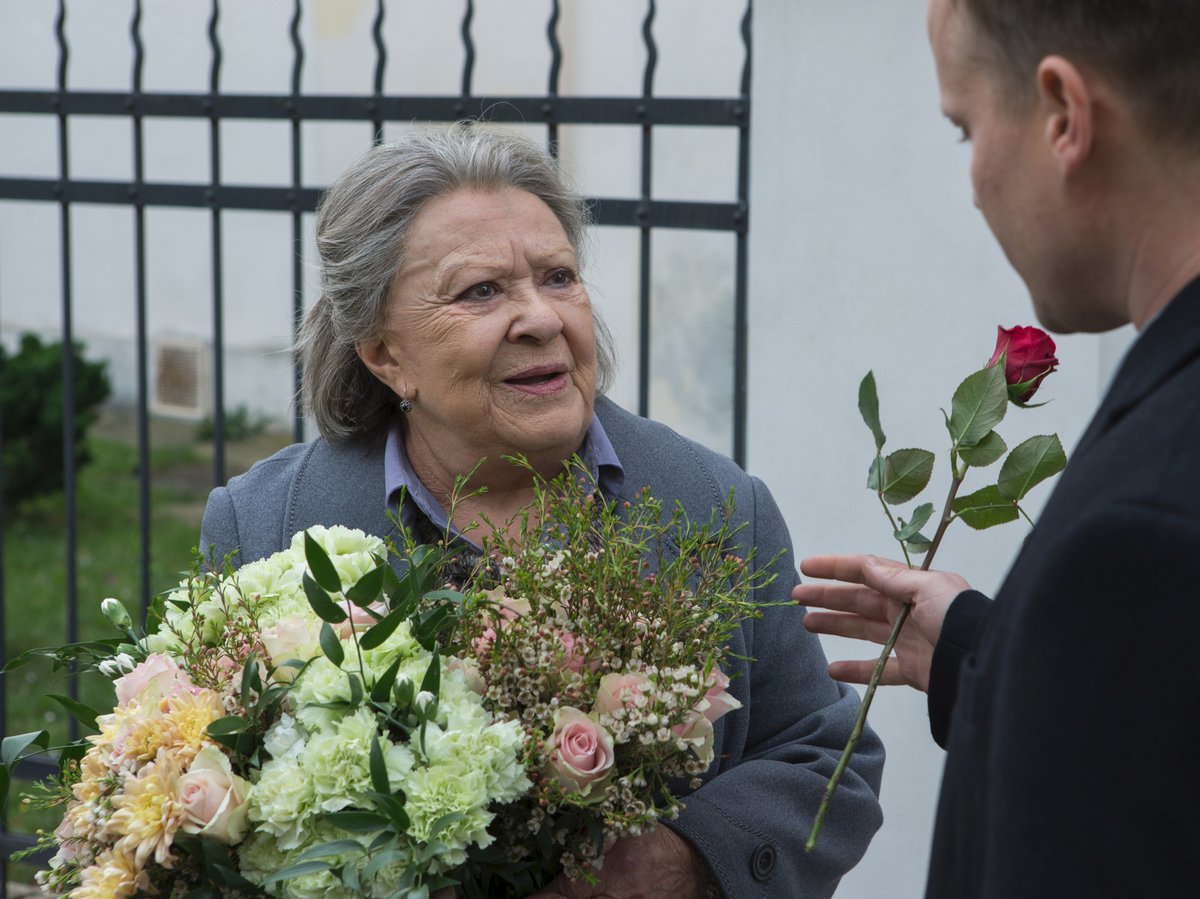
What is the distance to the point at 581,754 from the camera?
157 centimetres

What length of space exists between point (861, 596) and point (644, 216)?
1504mm

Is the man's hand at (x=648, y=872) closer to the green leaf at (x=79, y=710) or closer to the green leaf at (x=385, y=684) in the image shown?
the green leaf at (x=385, y=684)

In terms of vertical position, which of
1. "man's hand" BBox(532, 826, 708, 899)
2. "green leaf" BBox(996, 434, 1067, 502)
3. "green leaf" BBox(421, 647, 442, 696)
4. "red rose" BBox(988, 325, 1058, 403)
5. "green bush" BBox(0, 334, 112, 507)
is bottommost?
"green bush" BBox(0, 334, 112, 507)

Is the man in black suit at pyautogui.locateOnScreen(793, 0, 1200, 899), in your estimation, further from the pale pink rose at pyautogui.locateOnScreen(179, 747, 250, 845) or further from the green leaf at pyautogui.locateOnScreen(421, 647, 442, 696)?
the pale pink rose at pyautogui.locateOnScreen(179, 747, 250, 845)

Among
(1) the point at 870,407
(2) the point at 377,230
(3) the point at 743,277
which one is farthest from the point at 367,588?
(3) the point at 743,277

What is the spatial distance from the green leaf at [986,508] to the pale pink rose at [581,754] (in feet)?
1.78

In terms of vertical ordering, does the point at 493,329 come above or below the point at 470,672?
above

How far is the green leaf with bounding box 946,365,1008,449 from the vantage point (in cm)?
172

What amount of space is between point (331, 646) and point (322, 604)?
0.05 metres

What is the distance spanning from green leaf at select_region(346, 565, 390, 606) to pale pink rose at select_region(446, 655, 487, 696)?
13cm

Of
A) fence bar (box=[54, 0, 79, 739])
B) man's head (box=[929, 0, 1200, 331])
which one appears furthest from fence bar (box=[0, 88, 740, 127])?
man's head (box=[929, 0, 1200, 331])

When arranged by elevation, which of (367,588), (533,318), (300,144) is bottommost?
(367,588)

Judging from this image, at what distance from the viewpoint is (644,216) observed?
3230 mm

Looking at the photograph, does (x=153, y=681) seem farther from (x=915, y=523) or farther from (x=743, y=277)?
(x=743, y=277)
